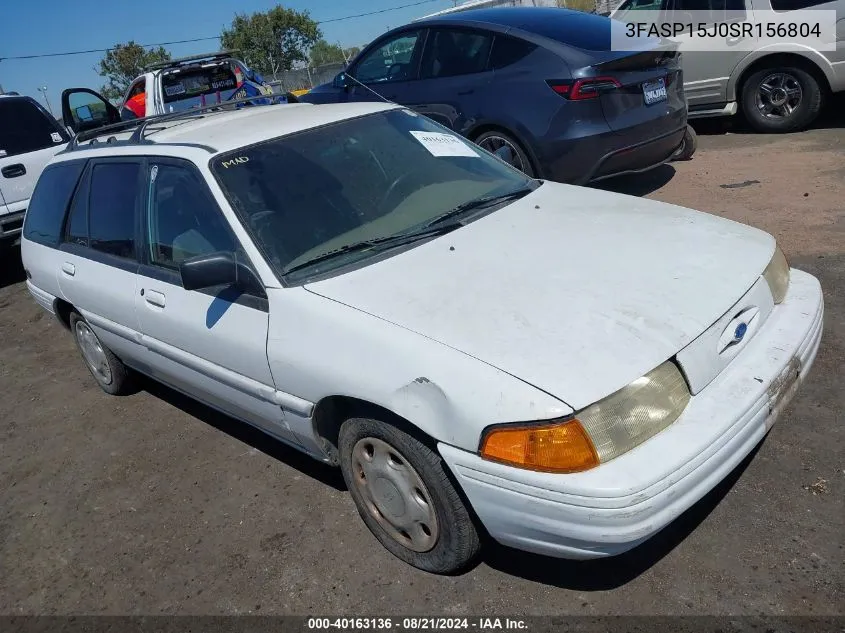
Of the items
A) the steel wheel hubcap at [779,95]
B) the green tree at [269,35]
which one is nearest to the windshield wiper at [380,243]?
the steel wheel hubcap at [779,95]

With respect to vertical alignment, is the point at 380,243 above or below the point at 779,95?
above

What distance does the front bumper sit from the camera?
2.04 meters

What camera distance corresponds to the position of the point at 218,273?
2768 mm

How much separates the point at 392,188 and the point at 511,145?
286 centimetres

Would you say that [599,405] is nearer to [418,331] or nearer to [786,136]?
[418,331]

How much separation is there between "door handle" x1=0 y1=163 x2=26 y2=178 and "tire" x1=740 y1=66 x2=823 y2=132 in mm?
8073

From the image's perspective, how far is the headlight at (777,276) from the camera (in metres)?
2.77

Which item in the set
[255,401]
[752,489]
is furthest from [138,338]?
→ [752,489]

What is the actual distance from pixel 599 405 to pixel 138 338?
8.29 ft

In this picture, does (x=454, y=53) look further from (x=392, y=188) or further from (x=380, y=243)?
(x=380, y=243)

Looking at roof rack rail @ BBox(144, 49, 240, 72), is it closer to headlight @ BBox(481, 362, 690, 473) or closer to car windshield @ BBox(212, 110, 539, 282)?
car windshield @ BBox(212, 110, 539, 282)

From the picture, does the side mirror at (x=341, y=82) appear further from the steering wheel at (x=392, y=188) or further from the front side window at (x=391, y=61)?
the steering wheel at (x=392, y=188)

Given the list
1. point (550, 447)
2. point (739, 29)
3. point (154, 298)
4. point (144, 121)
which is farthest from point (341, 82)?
point (550, 447)

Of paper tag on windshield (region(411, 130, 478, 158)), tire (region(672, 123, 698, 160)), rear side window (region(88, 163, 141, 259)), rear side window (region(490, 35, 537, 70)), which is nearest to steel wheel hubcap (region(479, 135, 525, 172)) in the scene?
rear side window (region(490, 35, 537, 70))
